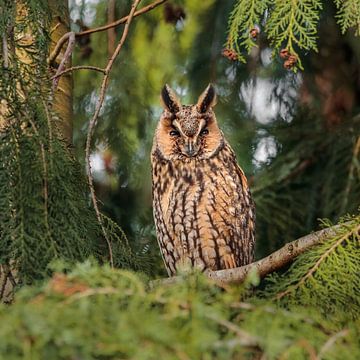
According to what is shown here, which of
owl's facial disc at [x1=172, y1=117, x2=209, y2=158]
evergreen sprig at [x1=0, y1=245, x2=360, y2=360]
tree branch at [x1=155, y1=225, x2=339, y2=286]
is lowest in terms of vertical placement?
evergreen sprig at [x1=0, y1=245, x2=360, y2=360]

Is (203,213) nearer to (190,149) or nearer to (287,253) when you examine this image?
(190,149)

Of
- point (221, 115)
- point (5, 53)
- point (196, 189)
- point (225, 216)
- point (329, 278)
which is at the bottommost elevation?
point (329, 278)

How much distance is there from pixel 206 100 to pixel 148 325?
1833 mm

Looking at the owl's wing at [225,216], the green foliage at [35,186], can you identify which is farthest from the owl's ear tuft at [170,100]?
the green foliage at [35,186]

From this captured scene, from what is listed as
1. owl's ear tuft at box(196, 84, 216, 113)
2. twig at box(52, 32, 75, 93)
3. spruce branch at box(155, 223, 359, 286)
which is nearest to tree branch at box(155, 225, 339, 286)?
spruce branch at box(155, 223, 359, 286)

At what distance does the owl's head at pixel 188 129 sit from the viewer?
2.85m

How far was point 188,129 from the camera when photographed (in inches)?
111

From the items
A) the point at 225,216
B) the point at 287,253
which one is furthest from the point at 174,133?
the point at 287,253

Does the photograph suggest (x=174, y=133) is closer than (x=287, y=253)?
No

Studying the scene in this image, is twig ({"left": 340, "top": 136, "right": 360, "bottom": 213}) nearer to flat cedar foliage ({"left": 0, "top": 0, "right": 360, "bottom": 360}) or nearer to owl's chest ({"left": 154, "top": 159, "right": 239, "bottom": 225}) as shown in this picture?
flat cedar foliage ({"left": 0, "top": 0, "right": 360, "bottom": 360})

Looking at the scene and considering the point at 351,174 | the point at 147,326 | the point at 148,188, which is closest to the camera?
the point at 147,326

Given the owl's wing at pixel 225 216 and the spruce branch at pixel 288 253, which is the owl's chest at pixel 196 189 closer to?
the owl's wing at pixel 225 216

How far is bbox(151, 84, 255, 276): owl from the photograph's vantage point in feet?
9.48

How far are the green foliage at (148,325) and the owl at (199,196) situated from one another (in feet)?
4.75
